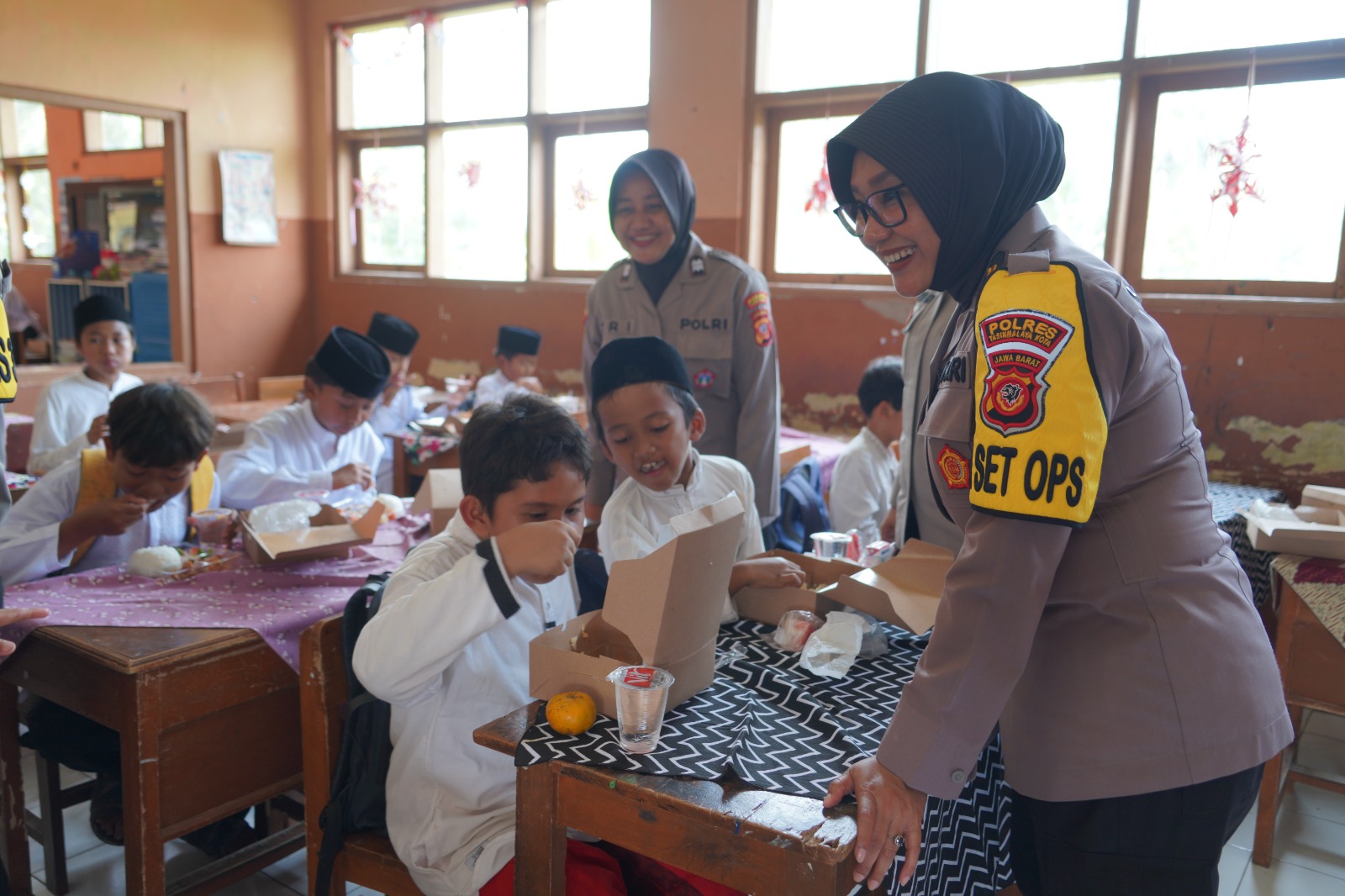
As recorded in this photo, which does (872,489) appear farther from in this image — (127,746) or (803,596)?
(127,746)

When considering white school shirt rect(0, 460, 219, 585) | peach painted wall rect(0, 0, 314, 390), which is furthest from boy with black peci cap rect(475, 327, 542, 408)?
white school shirt rect(0, 460, 219, 585)

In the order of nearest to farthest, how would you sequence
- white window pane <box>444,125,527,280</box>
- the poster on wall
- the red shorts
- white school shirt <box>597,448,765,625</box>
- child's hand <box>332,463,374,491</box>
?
the red shorts < white school shirt <box>597,448,765,625</box> < child's hand <box>332,463,374,491</box> < white window pane <box>444,125,527,280</box> < the poster on wall

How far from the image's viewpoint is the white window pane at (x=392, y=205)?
6.86 m

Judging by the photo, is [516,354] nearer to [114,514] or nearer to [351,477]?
[351,477]

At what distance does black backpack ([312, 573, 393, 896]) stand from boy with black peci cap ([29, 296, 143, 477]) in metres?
2.94

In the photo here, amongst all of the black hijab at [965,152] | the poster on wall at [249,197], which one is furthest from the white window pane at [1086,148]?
the poster on wall at [249,197]

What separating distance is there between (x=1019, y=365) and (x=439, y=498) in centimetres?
188

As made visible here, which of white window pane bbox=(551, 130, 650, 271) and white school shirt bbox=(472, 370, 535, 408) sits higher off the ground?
white window pane bbox=(551, 130, 650, 271)

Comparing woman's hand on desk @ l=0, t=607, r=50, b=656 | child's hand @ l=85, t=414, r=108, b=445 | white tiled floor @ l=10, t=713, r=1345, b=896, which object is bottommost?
white tiled floor @ l=10, t=713, r=1345, b=896

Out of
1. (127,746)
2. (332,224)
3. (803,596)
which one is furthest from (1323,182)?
(332,224)

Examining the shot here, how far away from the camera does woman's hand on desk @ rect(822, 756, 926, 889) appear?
0.97m

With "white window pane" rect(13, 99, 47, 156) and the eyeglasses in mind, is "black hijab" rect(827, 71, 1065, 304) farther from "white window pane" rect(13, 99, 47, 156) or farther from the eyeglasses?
"white window pane" rect(13, 99, 47, 156)

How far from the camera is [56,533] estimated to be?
7.29 feet

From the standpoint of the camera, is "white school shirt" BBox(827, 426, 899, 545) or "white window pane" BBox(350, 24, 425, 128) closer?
"white school shirt" BBox(827, 426, 899, 545)
